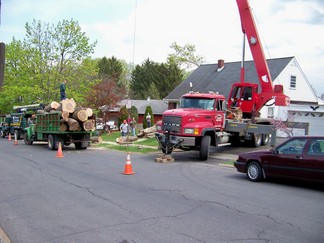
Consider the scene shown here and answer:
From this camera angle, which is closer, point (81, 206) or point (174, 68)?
point (81, 206)

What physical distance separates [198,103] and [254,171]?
6.52m

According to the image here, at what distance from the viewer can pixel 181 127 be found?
15.8 metres

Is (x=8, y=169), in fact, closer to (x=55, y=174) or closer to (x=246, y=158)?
(x=55, y=174)

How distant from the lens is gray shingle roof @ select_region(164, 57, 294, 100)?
108 ft

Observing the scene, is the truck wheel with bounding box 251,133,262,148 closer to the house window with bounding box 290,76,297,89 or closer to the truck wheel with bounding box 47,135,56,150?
the truck wheel with bounding box 47,135,56,150

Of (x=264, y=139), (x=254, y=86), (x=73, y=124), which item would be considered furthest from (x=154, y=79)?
(x=254, y=86)

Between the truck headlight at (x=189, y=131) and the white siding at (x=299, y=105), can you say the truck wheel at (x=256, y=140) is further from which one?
the truck headlight at (x=189, y=131)

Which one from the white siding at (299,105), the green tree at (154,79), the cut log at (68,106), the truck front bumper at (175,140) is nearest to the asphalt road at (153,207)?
the truck front bumper at (175,140)

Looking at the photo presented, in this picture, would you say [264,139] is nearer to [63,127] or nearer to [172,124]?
[172,124]

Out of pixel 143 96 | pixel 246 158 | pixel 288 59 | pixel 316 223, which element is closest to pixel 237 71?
pixel 288 59

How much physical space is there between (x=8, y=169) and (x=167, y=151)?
6.61 metres

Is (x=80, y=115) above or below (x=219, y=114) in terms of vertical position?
below

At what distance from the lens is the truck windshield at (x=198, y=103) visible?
17.0 m

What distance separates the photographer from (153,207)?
7645 millimetres
